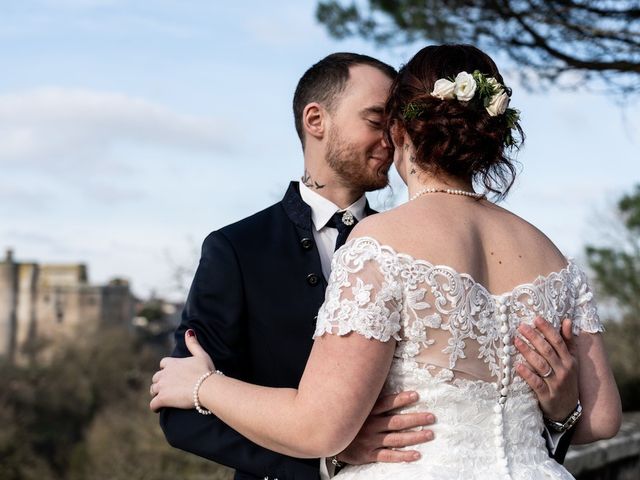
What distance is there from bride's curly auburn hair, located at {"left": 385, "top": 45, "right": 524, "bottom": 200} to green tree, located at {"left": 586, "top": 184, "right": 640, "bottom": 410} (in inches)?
524

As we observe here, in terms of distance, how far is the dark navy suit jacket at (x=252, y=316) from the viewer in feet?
7.86

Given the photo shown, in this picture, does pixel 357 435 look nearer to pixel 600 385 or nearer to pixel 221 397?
pixel 221 397

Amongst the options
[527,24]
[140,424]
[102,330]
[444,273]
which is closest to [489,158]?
[444,273]

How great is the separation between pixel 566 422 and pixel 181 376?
0.98 m

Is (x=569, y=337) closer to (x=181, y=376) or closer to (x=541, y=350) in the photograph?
(x=541, y=350)

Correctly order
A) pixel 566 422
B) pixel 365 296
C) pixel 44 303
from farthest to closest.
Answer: pixel 44 303 < pixel 566 422 < pixel 365 296

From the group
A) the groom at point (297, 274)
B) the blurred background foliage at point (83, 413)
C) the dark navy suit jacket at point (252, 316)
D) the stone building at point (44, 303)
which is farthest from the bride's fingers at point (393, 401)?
the stone building at point (44, 303)

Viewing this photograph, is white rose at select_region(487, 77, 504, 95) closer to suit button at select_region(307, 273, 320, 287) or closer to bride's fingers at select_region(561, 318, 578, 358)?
bride's fingers at select_region(561, 318, 578, 358)

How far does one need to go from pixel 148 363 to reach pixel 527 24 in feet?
114

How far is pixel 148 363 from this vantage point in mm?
40906

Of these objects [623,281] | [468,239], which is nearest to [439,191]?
[468,239]

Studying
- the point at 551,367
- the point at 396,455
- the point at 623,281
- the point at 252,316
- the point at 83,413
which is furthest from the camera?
the point at 83,413

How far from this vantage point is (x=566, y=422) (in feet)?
7.52

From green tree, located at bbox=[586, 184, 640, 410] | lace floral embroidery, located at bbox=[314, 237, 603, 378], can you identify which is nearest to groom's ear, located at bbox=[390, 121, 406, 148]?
lace floral embroidery, located at bbox=[314, 237, 603, 378]
